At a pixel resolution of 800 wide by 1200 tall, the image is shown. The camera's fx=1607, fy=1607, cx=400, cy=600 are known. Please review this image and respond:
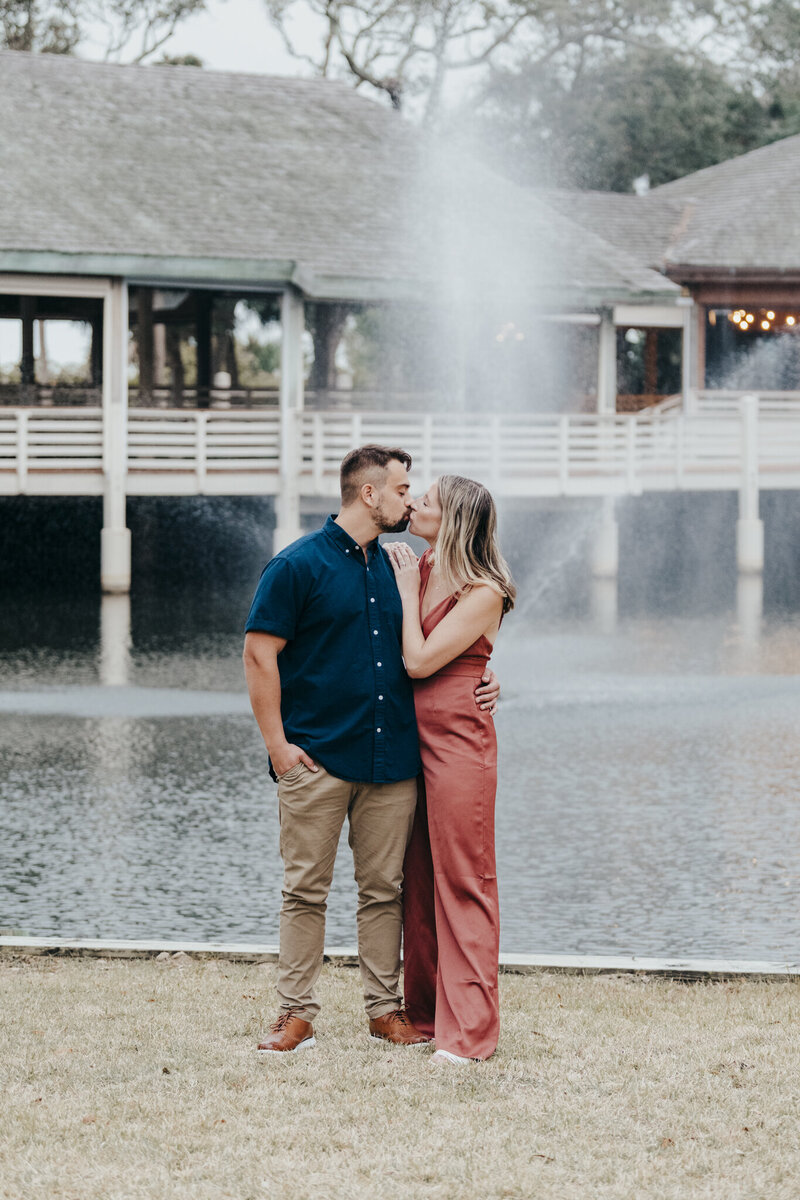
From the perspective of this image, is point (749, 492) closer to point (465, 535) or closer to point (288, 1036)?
point (465, 535)

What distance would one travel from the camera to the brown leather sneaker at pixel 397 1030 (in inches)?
187

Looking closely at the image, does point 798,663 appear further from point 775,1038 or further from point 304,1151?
point 304,1151

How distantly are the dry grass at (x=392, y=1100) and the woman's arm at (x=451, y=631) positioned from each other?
113cm

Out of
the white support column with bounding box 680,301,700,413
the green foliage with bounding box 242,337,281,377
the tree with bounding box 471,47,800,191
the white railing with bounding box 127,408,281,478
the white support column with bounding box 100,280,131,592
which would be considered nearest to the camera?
the white support column with bounding box 100,280,131,592

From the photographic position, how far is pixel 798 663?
51.2 feet

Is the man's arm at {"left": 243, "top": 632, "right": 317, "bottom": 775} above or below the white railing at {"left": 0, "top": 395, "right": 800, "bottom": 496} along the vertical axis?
below

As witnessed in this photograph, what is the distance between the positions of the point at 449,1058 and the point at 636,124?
136 ft

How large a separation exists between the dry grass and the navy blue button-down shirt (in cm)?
86

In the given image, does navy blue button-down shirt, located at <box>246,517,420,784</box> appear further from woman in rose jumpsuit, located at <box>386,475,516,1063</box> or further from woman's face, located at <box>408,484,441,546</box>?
woman's face, located at <box>408,484,441,546</box>

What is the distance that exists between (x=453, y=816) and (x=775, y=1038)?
3.77 feet

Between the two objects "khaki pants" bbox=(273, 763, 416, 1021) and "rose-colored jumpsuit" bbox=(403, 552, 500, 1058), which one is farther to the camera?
"khaki pants" bbox=(273, 763, 416, 1021)

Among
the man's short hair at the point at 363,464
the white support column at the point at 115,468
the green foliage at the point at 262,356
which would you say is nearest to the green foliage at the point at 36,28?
the green foliage at the point at 262,356

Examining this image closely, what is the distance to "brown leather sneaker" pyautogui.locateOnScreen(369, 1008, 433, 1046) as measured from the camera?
475 cm

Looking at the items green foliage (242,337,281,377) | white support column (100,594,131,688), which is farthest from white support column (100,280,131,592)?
green foliage (242,337,281,377)
